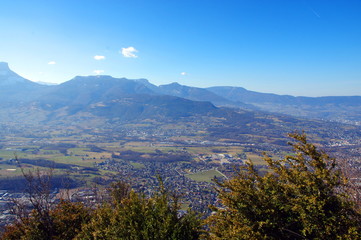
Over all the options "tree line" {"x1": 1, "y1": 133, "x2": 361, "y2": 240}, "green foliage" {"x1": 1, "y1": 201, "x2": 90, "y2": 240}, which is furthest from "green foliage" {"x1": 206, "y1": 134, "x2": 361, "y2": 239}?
"green foliage" {"x1": 1, "y1": 201, "x2": 90, "y2": 240}

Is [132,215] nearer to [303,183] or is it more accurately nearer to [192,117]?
[303,183]

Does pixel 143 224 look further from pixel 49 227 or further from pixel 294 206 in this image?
pixel 49 227

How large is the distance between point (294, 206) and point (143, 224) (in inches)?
181

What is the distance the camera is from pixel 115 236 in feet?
24.1

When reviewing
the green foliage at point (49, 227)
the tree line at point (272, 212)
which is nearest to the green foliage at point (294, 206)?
the tree line at point (272, 212)

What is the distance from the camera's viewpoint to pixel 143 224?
24.5ft

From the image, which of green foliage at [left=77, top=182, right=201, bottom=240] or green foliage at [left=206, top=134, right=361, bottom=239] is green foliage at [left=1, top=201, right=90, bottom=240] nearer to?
green foliage at [left=77, top=182, right=201, bottom=240]

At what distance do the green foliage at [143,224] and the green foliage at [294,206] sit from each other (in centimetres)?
93

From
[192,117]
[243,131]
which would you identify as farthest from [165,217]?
[192,117]

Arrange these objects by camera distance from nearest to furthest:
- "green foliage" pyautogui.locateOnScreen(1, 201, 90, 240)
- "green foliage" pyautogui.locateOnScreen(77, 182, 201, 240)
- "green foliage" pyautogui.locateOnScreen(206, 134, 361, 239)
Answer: "green foliage" pyautogui.locateOnScreen(206, 134, 361, 239) < "green foliage" pyautogui.locateOnScreen(77, 182, 201, 240) < "green foliage" pyautogui.locateOnScreen(1, 201, 90, 240)

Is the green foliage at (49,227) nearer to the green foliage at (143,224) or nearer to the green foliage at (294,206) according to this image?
the green foliage at (143,224)

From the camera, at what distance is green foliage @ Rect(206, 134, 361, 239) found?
5.88 metres

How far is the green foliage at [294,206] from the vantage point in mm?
5875

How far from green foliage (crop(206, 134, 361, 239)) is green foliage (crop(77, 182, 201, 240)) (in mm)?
932
